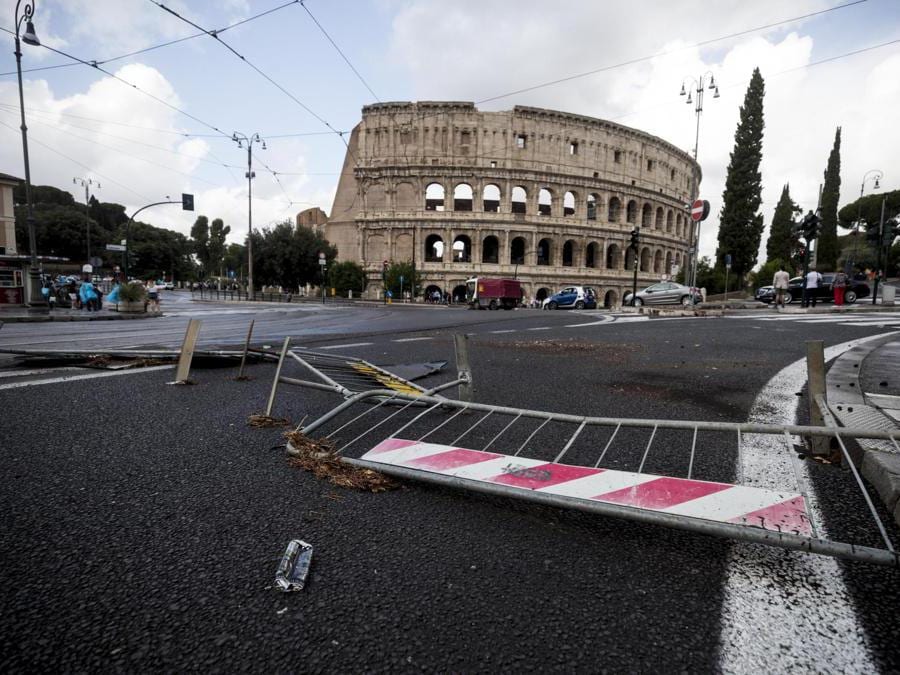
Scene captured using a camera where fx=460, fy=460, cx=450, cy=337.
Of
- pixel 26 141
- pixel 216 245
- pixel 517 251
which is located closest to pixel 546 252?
pixel 517 251

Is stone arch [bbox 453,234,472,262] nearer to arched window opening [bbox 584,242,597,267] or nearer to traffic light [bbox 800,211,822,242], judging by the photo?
arched window opening [bbox 584,242,597,267]

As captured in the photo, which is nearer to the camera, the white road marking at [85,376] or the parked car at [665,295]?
the white road marking at [85,376]

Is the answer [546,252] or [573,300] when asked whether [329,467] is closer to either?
→ [573,300]

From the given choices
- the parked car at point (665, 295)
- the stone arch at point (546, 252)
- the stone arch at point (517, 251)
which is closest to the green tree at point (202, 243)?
the stone arch at point (517, 251)

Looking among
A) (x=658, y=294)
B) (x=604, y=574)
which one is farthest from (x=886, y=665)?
(x=658, y=294)

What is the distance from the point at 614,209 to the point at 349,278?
Result: 32.5 meters

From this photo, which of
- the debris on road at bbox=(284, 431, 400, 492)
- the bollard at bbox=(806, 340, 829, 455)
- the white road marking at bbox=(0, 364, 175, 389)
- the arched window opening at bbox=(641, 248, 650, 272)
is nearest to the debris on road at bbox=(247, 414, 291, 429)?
the debris on road at bbox=(284, 431, 400, 492)

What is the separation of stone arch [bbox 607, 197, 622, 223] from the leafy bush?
48.9 m

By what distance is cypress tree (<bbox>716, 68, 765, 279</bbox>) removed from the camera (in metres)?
48.7

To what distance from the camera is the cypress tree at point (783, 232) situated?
6212 cm

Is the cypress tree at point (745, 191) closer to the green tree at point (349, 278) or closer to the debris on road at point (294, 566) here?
the green tree at point (349, 278)

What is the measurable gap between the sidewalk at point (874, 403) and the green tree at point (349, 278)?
160 feet

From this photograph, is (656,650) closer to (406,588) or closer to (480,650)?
(480,650)

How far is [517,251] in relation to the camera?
5350cm
